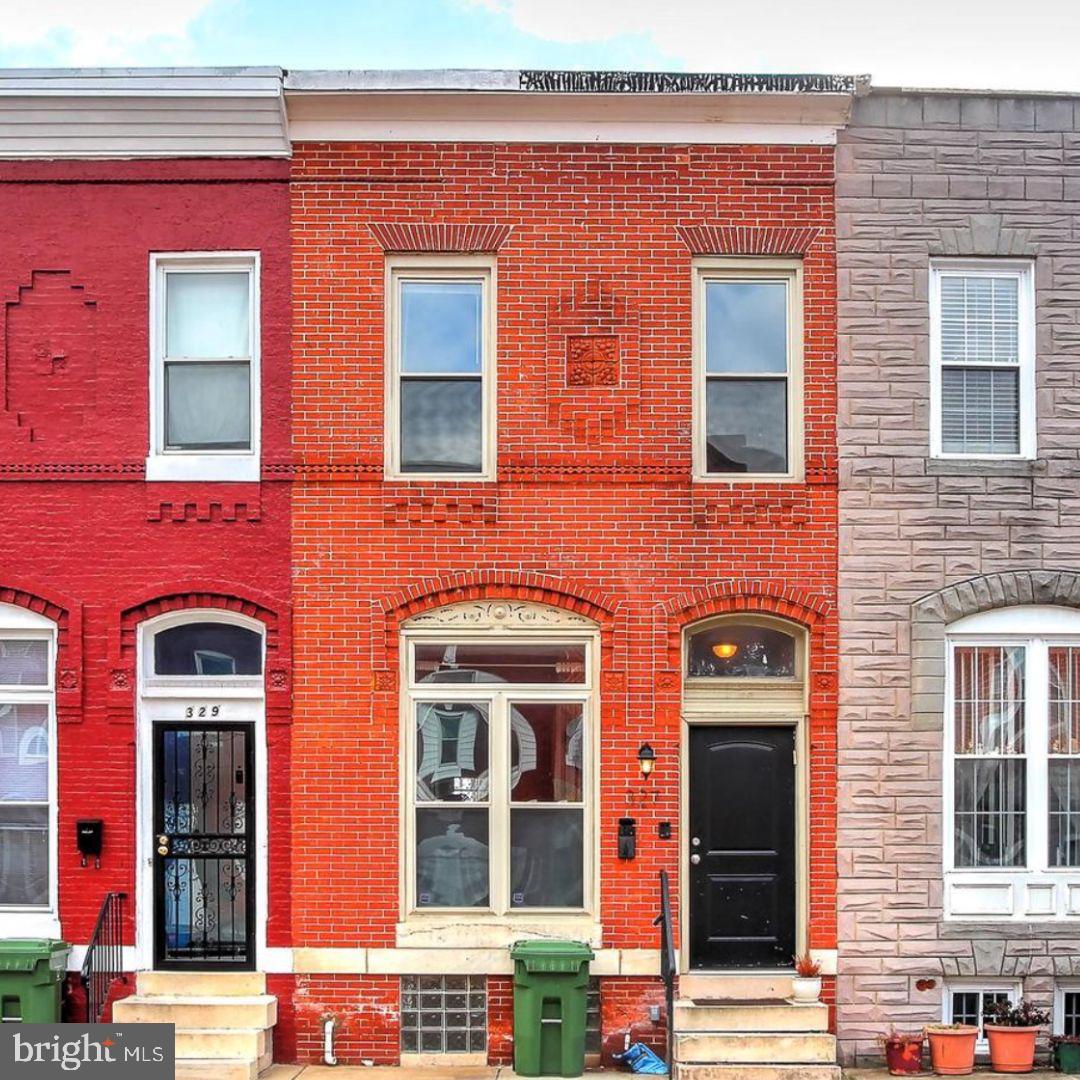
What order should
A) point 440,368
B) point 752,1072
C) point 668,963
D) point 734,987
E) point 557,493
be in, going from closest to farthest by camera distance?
point 668,963, point 752,1072, point 734,987, point 557,493, point 440,368

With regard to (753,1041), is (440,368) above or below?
above

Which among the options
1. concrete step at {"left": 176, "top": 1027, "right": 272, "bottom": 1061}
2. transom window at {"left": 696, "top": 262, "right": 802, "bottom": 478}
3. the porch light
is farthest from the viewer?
transom window at {"left": 696, "top": 262, "right": 802, "bottom": 478}

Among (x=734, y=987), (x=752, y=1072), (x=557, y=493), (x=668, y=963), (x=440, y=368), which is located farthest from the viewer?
(x=440, y=368)

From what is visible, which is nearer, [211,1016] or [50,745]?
[211,1016]

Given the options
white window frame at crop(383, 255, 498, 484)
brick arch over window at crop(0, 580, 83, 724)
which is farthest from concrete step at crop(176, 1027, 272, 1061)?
white window frame at crop(383, 255, 498, 484)

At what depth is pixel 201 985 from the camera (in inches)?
410

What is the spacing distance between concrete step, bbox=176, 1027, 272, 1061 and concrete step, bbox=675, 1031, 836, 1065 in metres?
3.17

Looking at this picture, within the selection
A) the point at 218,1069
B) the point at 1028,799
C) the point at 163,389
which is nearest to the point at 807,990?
the point at 1028,799

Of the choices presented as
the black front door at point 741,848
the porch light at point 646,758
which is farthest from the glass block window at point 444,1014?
the porch light at point 646,758

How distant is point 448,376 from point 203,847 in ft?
14.0

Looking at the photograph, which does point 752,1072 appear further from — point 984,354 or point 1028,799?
point 984,354

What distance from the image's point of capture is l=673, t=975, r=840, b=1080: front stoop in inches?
383

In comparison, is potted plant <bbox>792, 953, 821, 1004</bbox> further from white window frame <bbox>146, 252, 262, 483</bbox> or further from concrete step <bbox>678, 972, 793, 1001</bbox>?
white window frame <bbox>146, 252, 262, 483</bbox>

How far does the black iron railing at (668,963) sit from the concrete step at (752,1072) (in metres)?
0.13
